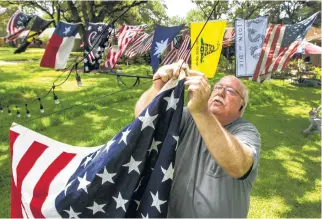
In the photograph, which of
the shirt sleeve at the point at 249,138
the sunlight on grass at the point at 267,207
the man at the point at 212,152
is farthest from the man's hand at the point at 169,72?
the sunlight on grass at the point at 267,207

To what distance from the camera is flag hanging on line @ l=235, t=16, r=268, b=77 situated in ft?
16.9

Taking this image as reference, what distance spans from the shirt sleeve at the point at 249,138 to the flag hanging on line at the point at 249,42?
3.49 meters

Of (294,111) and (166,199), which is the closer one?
(166,199)

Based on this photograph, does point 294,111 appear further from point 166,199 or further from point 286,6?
point 286,6

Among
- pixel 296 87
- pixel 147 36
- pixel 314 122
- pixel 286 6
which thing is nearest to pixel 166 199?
pixel 314 122

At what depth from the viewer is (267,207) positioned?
4500 mm

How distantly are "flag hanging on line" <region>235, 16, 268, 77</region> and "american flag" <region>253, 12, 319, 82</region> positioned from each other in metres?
0.19

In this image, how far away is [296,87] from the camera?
1593 centimetres

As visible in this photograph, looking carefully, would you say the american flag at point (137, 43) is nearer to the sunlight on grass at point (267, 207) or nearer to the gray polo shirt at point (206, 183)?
the sunlight on grass at point (267, 207)

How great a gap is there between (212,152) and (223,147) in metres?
0.07

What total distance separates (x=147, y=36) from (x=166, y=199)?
1171 centimetres

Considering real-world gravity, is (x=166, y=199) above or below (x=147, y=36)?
below

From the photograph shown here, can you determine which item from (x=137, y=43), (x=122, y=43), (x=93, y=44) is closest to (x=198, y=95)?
(x=93, y=44)

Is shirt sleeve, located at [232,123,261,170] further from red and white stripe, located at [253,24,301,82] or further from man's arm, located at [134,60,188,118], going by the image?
red and white stripe, located at [253,24,301,82]
